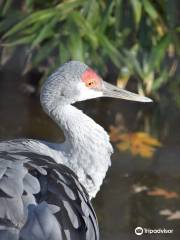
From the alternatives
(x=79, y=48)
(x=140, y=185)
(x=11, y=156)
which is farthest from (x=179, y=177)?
(x=11, y=156)

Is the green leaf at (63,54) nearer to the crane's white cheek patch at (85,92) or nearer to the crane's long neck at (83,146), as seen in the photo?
the crane's white cheek patch at (85,92)

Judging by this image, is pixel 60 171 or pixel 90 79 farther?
pixel 90 79

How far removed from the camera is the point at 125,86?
797 centimetres

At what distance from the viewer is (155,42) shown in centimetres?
723

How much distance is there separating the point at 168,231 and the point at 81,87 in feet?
4.48

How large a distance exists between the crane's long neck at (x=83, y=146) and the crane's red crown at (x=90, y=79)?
0.19 metres

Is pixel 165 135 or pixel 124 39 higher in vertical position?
pixel 124 39

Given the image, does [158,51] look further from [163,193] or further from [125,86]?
[163,193]

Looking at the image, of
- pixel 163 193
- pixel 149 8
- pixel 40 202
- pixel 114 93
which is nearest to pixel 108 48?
pixel 149 8

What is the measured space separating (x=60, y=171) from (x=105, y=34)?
294 centimetres

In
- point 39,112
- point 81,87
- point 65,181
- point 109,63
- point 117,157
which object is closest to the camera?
point 65,181

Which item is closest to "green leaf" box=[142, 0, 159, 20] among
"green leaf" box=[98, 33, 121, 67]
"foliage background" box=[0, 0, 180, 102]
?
"foliage background" box=[0, 0, 180, 102]

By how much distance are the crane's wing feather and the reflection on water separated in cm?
124

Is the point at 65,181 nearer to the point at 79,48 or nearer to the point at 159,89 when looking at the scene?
the point at 79,48
